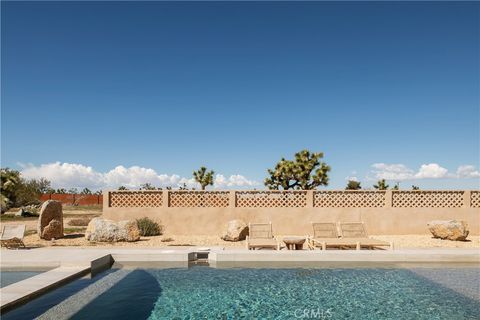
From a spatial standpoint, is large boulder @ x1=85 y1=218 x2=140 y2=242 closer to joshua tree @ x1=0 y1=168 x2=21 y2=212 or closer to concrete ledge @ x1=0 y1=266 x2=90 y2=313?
concrete ledge @ x1=0 y1=266 x2=90 y2=313

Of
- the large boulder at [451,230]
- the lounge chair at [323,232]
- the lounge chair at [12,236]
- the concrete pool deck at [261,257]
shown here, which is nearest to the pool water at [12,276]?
the concrete pool deck at [261,257]

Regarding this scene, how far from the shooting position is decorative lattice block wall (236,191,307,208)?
1470 cm

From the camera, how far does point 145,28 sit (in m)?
13.9

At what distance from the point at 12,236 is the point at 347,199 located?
11.8m

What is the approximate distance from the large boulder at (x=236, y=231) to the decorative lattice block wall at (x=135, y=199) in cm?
352

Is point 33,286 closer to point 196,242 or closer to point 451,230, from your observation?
point 196,242

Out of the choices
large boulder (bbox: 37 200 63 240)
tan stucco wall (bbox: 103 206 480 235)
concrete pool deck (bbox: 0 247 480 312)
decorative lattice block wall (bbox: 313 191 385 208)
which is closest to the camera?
concrete pool deck (bbox: 0 247 480 312)

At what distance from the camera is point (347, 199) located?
48.4ft

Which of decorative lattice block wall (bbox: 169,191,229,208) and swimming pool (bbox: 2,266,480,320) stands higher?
decorative lattice block wall (bbox: 169,191,229,208)

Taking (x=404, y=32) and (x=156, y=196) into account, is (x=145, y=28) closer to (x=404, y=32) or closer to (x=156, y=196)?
(x=156, y=196)

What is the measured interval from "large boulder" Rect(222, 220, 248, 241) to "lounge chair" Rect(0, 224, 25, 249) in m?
6.32

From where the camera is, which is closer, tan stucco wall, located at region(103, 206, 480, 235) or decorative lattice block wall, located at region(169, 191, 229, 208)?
tan stucco wall, located at region(103, 206, 480, 235)

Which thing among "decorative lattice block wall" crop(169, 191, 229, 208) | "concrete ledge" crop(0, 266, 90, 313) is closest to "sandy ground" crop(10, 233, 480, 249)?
"decorative lattice block wall" crop(169, 191, 229, 208)

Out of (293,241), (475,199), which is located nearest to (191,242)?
(293,241)
